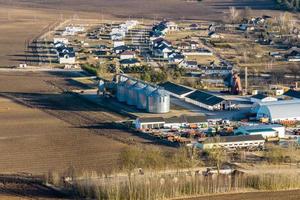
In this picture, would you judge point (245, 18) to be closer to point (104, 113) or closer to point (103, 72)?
point (103, 72)

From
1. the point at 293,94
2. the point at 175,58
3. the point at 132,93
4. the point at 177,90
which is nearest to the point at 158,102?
the point at 132,93

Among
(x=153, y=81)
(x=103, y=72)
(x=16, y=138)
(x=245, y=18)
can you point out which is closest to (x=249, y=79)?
(x=153, y=81)

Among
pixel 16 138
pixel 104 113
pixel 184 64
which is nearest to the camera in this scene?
pixel 16 138

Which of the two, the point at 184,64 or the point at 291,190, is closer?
the point at 291,190

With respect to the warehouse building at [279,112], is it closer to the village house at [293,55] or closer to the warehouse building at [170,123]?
the warehouse building at [170,123]

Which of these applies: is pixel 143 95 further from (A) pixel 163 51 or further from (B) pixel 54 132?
(A) pixel 163 51

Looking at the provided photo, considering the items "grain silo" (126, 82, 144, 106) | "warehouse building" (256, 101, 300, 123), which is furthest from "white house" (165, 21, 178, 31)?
"warehouse building" (256, 101, 300, 123)

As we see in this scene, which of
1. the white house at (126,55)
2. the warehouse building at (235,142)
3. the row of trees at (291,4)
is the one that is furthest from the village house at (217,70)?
the row of trees at (291,4)
